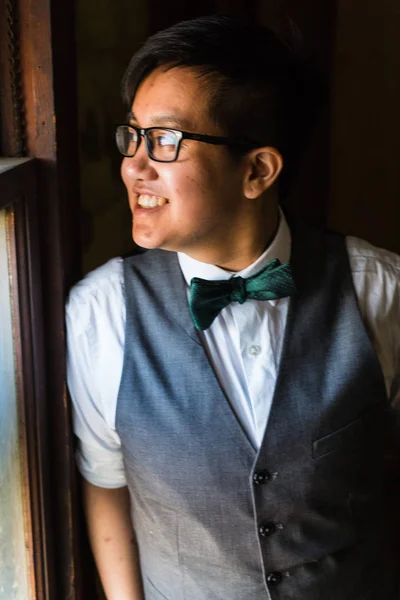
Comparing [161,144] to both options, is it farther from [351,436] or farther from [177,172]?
[351,436]

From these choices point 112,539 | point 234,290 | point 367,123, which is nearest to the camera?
point 234,290

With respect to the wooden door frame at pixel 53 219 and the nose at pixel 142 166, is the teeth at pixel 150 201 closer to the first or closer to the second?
the nose at pixel 142 166

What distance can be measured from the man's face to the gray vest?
13 centimetres

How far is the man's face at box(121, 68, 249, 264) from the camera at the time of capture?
137 centimetres

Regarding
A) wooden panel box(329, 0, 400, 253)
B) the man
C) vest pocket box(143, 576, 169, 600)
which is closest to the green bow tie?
the man

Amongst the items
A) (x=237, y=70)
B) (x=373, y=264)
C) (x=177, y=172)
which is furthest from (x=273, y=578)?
(x=237, y=70)

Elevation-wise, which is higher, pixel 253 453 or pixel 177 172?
pixel 177 172

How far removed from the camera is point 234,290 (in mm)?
Answer: 1474

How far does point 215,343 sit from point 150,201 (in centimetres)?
29

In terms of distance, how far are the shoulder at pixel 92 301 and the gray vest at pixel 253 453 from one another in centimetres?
3

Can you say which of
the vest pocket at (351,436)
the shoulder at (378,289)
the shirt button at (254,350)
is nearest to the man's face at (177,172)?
the shirt button at (254,350)

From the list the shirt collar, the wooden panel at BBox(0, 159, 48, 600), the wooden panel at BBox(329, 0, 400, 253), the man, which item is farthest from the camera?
the wooden panel at BBox(329, 0, 400, 253)

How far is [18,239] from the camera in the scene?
1303mm

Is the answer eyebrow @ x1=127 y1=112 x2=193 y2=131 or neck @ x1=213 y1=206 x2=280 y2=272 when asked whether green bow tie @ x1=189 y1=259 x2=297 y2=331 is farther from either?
eyebrow @ x1=127 y1=112 x2=193 y2=131
